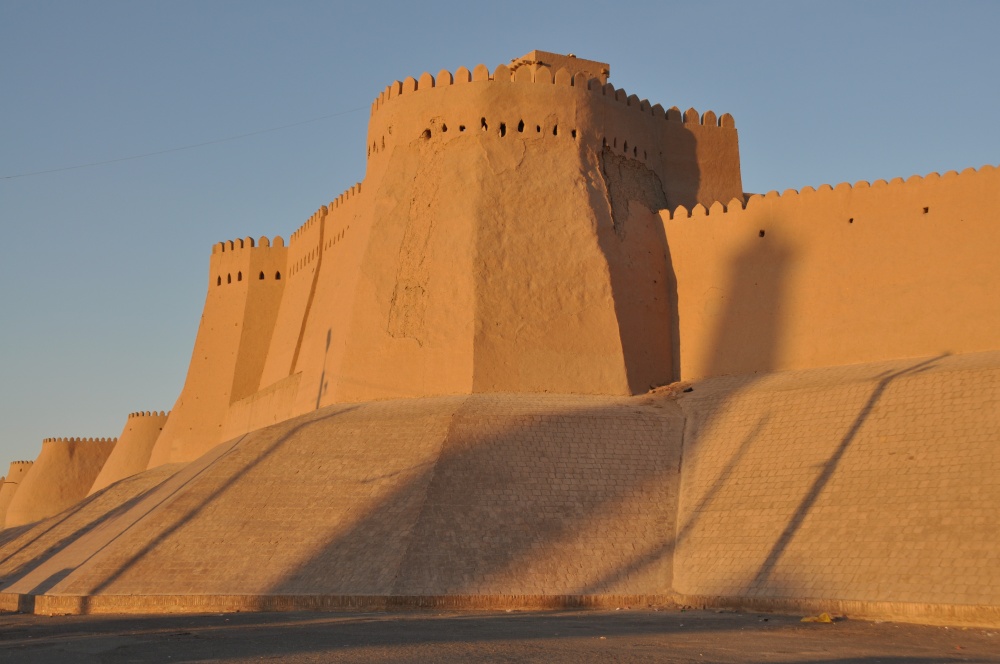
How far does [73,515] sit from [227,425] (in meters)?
5.71

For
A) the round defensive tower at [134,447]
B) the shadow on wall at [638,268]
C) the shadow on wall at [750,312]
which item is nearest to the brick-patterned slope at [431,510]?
the shadow on wall at [638,268]

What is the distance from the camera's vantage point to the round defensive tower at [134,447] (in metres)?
37.2

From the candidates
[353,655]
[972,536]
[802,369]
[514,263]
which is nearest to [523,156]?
[514,263]

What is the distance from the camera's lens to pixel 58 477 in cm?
4238

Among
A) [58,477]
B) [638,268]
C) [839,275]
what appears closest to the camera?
[839,275]

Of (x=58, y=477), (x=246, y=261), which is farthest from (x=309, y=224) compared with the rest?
(x=58, y=477)

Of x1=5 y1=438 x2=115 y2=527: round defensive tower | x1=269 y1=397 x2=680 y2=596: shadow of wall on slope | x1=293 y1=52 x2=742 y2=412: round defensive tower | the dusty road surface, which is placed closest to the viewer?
the dusty road surface

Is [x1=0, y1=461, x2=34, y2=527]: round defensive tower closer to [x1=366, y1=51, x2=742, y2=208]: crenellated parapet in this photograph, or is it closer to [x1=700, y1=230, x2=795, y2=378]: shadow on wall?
[x1=366, y1=51, x2=742, y2=208]: crenellated parapet

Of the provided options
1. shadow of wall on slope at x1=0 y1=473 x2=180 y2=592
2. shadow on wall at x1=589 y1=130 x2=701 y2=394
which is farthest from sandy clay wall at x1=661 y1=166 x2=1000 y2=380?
shadow of wall on slope at x1=0 y1=473 x2=180 y2=592

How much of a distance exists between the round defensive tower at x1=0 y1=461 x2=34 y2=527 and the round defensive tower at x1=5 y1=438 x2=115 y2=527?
6.19 meters

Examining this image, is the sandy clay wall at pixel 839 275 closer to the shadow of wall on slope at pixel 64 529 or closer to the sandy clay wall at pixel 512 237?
the sandy clay wall at pixel 512 237

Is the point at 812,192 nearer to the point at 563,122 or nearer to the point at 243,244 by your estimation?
the point at 563,122

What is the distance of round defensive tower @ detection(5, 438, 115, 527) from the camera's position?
41750 millimetres

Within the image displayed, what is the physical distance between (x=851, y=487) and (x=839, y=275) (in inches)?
196
